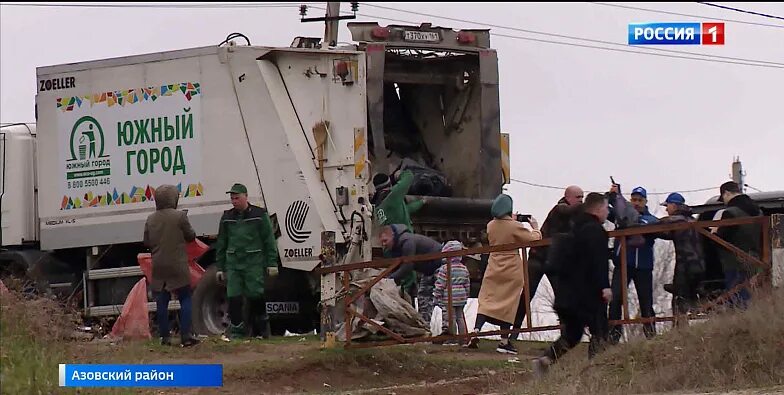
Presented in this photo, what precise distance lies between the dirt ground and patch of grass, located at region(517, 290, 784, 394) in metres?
0.77

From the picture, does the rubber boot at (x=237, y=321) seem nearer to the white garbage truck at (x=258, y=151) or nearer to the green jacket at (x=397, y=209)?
the white garbage truck at (x=258, y=151)

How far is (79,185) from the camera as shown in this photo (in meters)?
17.2

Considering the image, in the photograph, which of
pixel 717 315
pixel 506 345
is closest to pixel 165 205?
pixel 506 345

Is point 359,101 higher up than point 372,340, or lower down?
higher up

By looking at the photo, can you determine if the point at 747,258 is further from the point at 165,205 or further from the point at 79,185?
the point at 79,185

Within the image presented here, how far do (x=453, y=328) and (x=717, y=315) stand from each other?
3045 millimetres

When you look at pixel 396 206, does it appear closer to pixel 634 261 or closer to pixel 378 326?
pixel 378 326

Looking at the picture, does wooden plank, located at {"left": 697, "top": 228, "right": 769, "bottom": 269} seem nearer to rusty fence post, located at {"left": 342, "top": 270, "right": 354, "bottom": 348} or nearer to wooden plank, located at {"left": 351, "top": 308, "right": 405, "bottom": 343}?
wooden plank, located at {"left": 351, "top": 308, "right": 405, "bottom": 343}

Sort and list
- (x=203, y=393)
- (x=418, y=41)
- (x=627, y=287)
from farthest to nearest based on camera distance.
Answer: (x=418, y=41)
(x=627, y=287)
(x=203, y=393)

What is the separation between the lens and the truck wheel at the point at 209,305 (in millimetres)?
16094

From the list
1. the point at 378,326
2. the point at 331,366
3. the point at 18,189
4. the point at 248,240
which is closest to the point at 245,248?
the point at 248,240

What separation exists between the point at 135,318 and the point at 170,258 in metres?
1.61

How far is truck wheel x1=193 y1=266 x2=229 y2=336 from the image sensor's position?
1609 centimetres

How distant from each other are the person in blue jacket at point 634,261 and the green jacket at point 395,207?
225 centimetres
